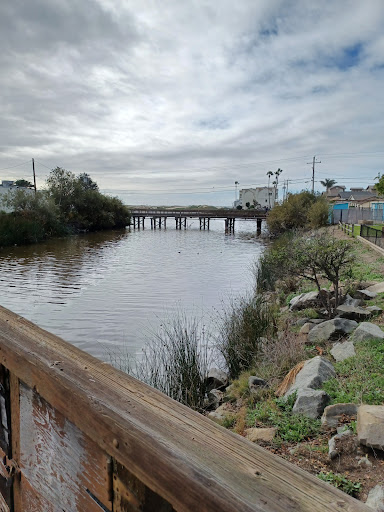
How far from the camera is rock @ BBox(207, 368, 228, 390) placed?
276 inches

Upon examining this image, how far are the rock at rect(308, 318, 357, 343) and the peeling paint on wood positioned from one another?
6.67 m

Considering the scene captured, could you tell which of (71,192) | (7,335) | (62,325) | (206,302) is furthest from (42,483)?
(71,192)

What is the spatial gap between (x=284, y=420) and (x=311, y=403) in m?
0.37

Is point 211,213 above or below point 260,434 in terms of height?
above

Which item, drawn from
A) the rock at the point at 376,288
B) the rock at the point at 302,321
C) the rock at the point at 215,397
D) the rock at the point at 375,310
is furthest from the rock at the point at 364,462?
the rock at the point at 376,288

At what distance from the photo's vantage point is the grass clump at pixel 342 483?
3152mm

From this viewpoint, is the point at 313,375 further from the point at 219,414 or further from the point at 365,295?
the point at 365,295

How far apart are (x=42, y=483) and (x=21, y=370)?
1.25 feet

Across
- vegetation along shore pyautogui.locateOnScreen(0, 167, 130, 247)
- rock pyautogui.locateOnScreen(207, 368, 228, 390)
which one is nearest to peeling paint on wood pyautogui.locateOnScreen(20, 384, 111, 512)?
rock pyautogui.locateOnScreen(207, 368, 228, 390)

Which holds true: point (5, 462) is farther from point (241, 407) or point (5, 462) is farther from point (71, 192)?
point (71, 192)

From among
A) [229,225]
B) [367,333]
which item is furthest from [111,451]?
[229,225]

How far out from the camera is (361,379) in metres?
5.02

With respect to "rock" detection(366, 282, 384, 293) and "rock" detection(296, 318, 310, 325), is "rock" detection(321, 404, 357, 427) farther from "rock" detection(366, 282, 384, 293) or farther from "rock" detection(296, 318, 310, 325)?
"rock" detection(366, 282, 384, 293)

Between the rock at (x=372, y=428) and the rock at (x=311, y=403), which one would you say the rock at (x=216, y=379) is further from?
the rock at (x=372, y=428)
